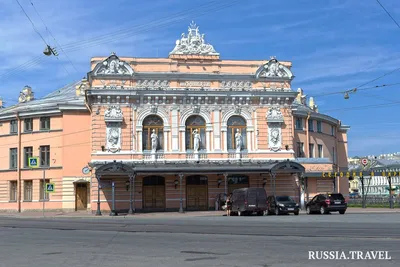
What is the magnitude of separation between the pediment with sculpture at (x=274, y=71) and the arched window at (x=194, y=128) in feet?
20.7

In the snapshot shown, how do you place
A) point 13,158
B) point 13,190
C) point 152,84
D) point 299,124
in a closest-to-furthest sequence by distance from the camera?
point 152,84 → point 13,190 → point 13,158 → point 299,124

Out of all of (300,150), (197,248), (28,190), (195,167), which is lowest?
(197,248)

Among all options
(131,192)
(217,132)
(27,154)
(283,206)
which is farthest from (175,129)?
(27,154)

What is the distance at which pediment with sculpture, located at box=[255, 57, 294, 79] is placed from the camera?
4838 cm

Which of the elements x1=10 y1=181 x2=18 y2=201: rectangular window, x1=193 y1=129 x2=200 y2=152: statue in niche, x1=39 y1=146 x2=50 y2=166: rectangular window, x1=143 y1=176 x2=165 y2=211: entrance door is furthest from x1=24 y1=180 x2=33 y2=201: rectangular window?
x1=193 y1=129 x2=200 y2=152: statue in niche

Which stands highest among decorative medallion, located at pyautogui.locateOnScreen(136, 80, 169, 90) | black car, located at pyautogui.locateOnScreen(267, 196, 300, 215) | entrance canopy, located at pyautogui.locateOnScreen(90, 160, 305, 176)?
decorative medallion, located at pyautogui.locateOnScreen(136, 80, 169, 90)

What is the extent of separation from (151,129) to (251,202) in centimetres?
1247

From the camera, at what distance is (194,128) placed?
157 feet

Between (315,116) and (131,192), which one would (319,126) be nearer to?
(315,116)

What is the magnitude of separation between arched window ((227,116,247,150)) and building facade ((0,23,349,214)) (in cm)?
9

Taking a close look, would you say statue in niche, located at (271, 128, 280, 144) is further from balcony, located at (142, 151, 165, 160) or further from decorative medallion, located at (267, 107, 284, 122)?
balcony, located at (142, 151, 165, 160)

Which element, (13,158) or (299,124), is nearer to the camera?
(13,158)

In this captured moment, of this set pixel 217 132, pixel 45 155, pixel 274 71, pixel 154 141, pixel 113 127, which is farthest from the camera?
pixel 45 155

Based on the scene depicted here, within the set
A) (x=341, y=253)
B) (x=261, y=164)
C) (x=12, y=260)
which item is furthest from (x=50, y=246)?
(x=261, y=164)
